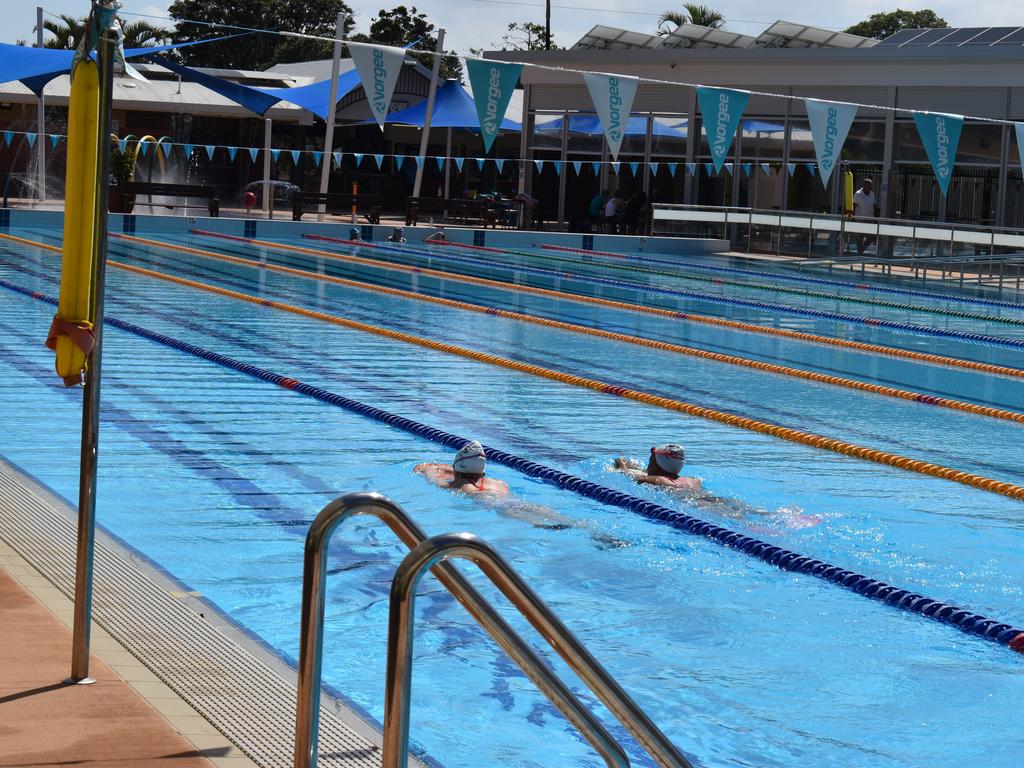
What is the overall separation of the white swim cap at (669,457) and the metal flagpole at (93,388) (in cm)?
362

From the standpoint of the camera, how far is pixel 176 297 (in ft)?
45.4

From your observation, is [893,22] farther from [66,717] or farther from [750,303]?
[66,717]

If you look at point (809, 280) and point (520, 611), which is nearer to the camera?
point (520, 611)

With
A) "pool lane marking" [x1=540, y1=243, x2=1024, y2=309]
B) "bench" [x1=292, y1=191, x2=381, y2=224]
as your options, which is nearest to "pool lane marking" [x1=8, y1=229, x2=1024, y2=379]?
"bench" [x1=292, y1=191, x2=381, y2=224]

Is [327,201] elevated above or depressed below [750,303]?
above

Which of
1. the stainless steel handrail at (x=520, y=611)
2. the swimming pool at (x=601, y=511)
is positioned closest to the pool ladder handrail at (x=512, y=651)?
the stainless steel handrail at (x=520, y=611)

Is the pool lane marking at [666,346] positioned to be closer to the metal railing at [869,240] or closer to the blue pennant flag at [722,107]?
the blue pennant flag at [722,107]

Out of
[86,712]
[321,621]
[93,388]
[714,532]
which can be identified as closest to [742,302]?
[714,532]

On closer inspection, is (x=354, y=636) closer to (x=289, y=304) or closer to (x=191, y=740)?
(x=191, y=740)

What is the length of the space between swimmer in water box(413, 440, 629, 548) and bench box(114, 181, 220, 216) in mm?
18150

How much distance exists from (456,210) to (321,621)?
23.8 m

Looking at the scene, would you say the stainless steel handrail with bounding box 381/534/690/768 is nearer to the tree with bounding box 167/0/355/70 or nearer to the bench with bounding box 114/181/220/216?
the bench with bounding box 114/181/220/216

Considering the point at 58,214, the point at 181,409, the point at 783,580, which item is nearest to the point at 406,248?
the point at 58,214

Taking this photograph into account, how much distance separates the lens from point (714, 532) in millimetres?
6027
